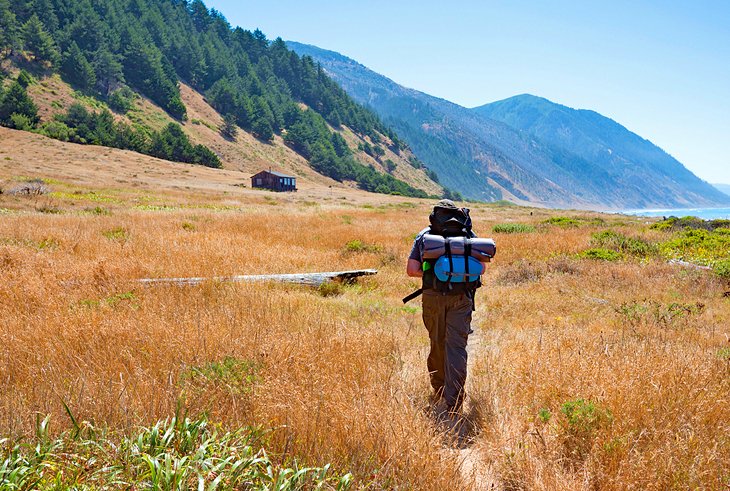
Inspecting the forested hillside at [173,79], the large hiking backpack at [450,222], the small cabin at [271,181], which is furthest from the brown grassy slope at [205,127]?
the large hiking backpack at [450,222]

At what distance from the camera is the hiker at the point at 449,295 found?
389cm

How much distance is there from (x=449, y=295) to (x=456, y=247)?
1.64ft

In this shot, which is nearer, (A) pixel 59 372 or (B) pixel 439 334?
(A) pixel 59 372

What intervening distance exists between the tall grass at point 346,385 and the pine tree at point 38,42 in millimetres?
105012

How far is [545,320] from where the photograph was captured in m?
7.10

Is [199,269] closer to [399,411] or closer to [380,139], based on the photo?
[399,411]

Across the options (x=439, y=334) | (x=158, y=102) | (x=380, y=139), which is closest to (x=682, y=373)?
(x=439, y=334)

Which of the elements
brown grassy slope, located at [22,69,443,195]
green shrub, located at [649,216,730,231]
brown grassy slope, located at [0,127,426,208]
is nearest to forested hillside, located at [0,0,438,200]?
brown grassy slope, located at [22,69,443,195]

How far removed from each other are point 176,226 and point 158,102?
105m

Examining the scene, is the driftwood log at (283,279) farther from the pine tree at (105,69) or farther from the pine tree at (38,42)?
the pine tree at (105,69)

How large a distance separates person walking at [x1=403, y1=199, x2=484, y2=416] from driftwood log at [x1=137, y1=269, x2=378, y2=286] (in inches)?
177

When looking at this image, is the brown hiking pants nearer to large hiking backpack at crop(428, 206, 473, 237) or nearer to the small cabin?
large hiking backpack at crop(428, 206, 473, 237)

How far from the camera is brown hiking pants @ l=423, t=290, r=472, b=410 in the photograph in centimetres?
401

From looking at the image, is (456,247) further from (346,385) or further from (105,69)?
(105,69)
